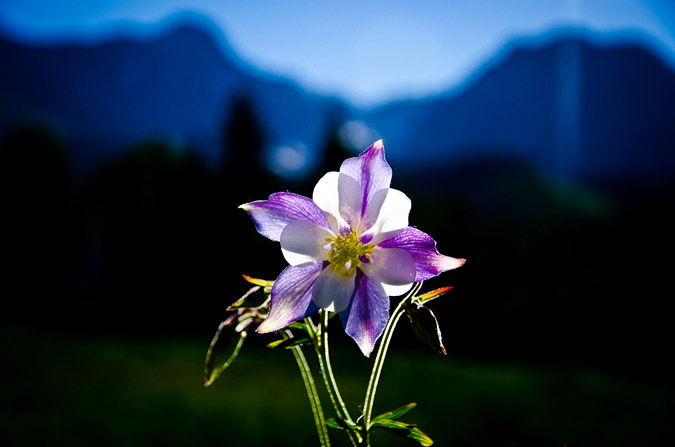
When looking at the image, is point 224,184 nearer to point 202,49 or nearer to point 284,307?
point 284,307

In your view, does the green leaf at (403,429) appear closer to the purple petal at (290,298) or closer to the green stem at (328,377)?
the green stem at (328,377)

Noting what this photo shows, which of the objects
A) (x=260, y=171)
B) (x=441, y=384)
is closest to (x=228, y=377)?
(x=441, y=384)

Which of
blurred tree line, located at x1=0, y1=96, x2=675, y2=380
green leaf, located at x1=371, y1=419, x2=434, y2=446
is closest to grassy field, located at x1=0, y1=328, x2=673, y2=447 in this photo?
blurred tree line, located at x1=0, y1=96, x2=675, y2=380

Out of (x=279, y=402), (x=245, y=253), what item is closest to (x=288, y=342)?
(x=279, y=402)

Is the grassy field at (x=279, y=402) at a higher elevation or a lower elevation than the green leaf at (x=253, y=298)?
lower

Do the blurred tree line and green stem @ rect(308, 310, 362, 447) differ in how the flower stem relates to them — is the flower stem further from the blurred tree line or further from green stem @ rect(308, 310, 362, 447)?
the blurred tree line

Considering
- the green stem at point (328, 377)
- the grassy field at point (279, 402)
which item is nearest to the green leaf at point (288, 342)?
the green stem at point (328, 377)

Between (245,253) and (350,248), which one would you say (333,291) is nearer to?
(350,248)
